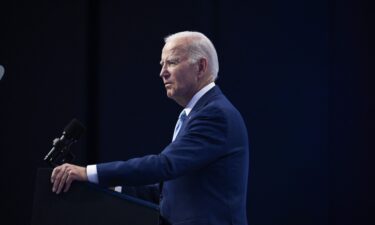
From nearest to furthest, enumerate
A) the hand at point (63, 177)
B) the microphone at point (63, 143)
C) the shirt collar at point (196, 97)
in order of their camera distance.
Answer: the hand at point (63, 177) < the microphone at point (63, 143) < the shirt collar at point (196, 97)

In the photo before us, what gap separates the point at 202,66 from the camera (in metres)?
1.86

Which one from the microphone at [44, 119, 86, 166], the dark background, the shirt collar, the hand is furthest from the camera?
the dark background

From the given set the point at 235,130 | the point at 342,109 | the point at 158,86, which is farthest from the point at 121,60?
the point at 235,130

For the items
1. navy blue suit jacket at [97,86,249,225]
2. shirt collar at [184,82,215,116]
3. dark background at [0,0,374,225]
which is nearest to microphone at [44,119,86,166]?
navy blue suit jacket at [97,86,249,225]

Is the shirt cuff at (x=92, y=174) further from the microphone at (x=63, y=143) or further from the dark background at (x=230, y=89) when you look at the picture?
the dark background at (x=230, y=89)

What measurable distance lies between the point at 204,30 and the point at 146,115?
2.05 ft

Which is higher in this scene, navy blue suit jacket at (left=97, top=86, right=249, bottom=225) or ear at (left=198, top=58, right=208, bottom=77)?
ear at (left=198, top=58, right=208, bottom=77)

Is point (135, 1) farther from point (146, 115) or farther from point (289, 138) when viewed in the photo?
point (289, 138)

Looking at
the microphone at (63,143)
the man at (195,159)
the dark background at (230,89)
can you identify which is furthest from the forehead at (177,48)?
the dark background at (230,89)

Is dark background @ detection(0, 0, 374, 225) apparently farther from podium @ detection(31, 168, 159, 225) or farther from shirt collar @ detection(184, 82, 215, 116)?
podium @ detection(31, 168, 159, 225)

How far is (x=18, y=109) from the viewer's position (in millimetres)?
3209

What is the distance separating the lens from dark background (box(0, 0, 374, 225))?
112 inches

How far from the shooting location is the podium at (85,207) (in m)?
1.33

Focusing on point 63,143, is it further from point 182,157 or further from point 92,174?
point 182,157
